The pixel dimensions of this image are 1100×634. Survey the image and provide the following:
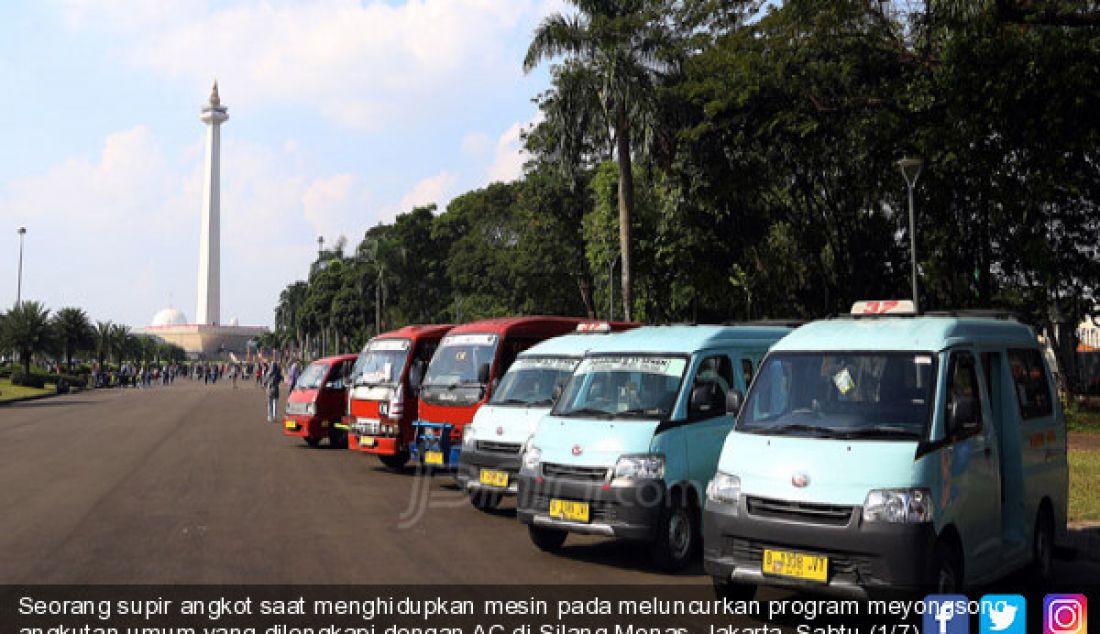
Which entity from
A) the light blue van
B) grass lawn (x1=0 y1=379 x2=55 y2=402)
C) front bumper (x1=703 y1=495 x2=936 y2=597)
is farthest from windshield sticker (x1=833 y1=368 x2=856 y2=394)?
grass lawn (x1=0 y1=379 x2=55 y2=402)

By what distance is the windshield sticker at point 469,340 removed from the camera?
14.1 metres

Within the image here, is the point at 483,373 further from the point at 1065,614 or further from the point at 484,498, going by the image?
the point at 1065,614

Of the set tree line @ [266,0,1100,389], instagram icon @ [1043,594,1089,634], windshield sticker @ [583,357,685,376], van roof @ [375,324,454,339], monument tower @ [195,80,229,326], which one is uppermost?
monument tower @ [195,80,229,326]

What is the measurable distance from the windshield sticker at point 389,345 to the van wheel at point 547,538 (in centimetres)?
751

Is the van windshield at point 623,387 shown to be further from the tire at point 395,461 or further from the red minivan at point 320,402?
the red minivan at point 320,402

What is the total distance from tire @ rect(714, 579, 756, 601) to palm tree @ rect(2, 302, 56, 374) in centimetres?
6550

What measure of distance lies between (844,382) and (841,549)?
1.52 metres

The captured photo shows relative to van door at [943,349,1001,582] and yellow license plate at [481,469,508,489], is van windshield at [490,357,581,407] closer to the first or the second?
yellow license plate at [481,469,508,489]

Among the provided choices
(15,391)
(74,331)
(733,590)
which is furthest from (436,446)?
(74,331)

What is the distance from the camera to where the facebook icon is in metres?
6.10

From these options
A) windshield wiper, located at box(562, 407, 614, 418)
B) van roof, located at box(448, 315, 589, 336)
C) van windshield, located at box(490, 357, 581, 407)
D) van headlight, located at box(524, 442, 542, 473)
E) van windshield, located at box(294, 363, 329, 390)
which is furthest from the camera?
van windshield, located at box(294, 363, 329, 390)

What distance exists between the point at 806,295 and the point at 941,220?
1099cm

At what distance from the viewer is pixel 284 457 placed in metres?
18.1

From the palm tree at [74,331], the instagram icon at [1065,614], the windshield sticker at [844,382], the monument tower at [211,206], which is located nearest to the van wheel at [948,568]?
the instagram icon at [1065,614]
